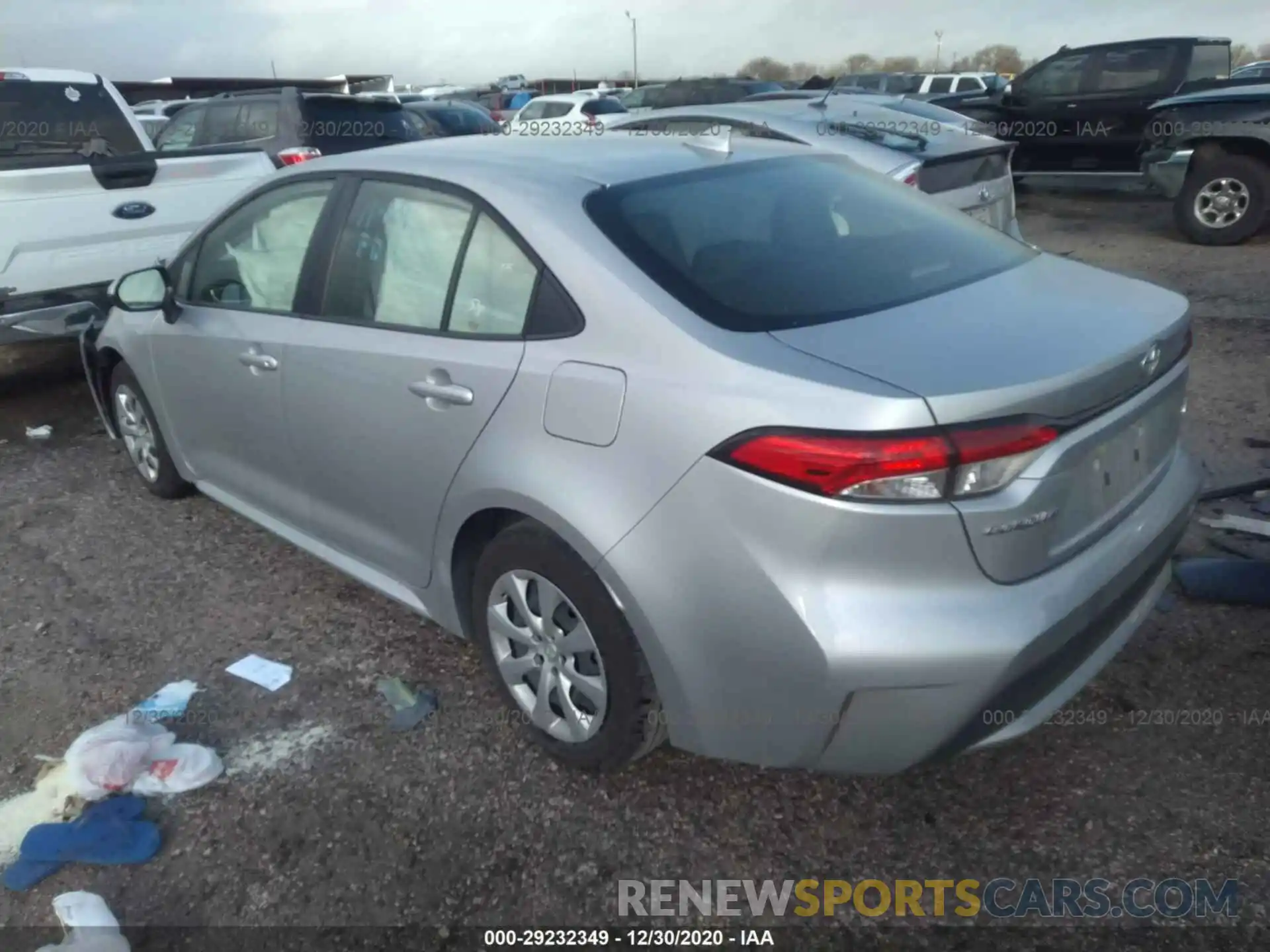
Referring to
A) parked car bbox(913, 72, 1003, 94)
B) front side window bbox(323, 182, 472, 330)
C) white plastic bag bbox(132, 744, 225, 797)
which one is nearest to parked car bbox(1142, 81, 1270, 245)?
front side window bbox(323, 182, 472, 330)

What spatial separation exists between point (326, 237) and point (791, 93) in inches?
380

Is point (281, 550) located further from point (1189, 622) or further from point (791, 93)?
point (791, 93)

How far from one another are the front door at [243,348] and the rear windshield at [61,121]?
9.96ft

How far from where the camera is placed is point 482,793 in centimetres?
277

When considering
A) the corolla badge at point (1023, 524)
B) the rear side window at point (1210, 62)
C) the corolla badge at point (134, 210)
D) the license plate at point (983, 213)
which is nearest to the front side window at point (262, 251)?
the corolla badge at point (134, 210)

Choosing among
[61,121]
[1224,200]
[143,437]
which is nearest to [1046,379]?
[143,437]

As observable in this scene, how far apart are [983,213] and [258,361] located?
Answer: 16.4 feet

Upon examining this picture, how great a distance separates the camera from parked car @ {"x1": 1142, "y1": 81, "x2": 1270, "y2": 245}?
29.4ft

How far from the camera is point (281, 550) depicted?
425cm

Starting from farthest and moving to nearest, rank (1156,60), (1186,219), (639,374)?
(1156,60), (1186,219), (639,374)

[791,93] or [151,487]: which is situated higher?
[791,93]

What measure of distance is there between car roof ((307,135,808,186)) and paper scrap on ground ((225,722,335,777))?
170 cm

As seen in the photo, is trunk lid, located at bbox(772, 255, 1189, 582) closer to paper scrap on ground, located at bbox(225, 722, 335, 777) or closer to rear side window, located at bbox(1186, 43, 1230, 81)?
paper scrap on ground, located at bbox(225, 722, 335, 777)

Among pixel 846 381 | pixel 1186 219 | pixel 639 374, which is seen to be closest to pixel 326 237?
pixel 639 374
